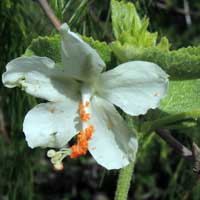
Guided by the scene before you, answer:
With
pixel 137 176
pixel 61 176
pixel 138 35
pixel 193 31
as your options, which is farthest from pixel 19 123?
pixel 61 176

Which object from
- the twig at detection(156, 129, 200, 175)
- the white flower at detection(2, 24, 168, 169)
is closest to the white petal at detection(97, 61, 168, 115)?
the white flower at detection(2, 24, 168, 169)

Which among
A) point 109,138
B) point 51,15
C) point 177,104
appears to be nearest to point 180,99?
point 177,104

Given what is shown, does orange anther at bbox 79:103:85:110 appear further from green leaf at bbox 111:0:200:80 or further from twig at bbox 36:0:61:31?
twig at bbox 36:0:61:31

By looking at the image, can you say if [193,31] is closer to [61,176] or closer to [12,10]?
[61,176]

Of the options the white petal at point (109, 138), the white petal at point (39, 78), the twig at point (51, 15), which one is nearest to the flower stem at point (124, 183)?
the white petal at point (109, 138)

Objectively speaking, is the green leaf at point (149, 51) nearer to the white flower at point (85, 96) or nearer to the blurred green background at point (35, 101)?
the white flower at point (85, 96)
